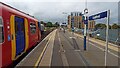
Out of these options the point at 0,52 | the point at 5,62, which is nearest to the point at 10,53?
the point at 5,62

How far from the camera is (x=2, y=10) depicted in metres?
10.6

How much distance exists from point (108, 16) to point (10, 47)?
4.59 meters

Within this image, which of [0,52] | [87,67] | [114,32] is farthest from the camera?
[114,32]

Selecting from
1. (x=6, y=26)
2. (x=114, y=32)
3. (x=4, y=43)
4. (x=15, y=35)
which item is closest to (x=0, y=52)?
(x=4, y=43)

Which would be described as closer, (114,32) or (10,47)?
(10,47)

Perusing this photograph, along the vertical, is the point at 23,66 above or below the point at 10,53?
below

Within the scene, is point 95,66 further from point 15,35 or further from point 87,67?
point 15,35

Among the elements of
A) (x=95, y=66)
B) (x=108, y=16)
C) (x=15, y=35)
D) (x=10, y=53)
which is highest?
(x=108, y=16)

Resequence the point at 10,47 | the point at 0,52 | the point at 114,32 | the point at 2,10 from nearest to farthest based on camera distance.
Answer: the point at 0,52
the point at 2,10
the point at 10,47
the point at 114,32

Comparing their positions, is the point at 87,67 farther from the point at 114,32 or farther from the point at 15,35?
the point at 114,32

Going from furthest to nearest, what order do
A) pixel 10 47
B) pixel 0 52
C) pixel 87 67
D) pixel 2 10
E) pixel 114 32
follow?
pixel 114 32 → pixel 87 67 → pixel 10 47 → pixel 2 10 → pixel 0 52

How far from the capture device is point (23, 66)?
12.9 m

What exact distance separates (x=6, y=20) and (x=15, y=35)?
81.5 inches

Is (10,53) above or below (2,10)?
below
